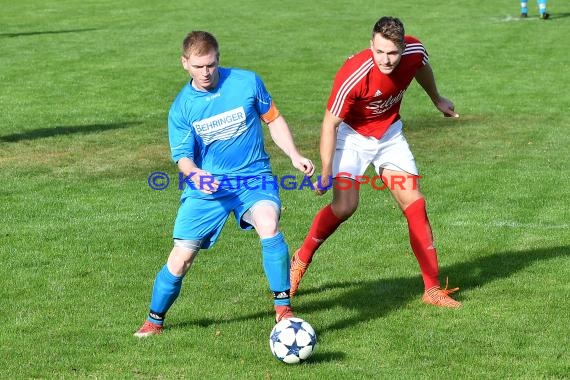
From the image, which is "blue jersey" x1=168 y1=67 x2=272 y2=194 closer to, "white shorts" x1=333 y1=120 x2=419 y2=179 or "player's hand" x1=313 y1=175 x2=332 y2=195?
"player's hand" x1=313 y1=175 x2=332 y2=195

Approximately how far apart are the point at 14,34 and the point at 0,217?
22.1 meters

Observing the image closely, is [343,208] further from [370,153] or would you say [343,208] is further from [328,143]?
[328,143]

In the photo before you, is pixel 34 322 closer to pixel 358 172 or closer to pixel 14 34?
pixel 358 172

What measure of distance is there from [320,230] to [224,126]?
6.67 feet

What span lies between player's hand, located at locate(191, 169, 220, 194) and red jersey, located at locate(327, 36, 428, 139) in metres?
1.48

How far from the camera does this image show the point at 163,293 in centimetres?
814

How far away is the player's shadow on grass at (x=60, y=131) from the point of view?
1817 centimetres

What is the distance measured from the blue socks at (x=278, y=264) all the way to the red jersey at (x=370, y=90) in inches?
53.1

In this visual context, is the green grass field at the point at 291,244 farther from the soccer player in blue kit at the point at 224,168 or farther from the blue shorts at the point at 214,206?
the blue shorts at the point at 214,206

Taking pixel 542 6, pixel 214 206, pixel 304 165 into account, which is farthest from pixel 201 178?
pixel 542 6

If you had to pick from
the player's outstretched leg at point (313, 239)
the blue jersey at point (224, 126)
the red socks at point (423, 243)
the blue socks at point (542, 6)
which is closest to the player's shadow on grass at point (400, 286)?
the player's outstretched leg at point (313, 239)

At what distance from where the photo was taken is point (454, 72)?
85.6 ft

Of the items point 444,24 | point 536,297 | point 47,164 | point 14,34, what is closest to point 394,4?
point 444,24

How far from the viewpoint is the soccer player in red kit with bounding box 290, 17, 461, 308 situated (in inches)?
340
